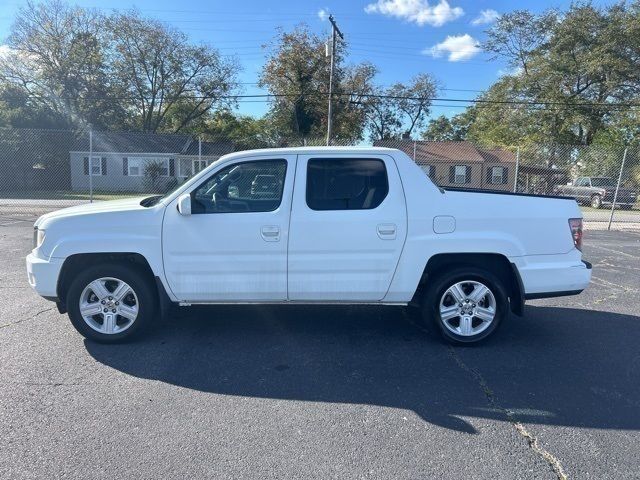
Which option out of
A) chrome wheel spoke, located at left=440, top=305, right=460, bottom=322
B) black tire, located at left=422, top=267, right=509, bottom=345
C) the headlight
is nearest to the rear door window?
black tire, located at left=422, top=267, right=509, bottom=345

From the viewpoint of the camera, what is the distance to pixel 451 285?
15.0 ft

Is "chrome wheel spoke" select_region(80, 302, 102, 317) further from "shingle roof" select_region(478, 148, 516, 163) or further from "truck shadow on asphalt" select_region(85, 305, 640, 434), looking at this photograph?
"shingle roof" select_region(478, 148, 516, 163)

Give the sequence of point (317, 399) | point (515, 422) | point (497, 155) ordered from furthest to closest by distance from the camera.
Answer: point (497, 155), point (317, 399), point (515, 422)

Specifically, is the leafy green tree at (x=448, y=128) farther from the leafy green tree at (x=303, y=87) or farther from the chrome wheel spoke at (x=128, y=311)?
the chrome wheel spoke at (x=128, y=311)

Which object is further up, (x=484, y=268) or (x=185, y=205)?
(x=185, y=205)

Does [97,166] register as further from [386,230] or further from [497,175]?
[386,230]

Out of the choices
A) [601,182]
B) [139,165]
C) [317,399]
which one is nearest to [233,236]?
[317,399]

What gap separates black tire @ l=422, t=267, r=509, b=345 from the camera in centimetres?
457

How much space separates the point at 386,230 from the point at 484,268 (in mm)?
1093

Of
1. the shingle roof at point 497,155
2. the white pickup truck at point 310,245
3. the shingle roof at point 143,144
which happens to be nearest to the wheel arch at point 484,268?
the white pickup truck at point 310,245

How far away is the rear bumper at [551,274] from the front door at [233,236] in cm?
229

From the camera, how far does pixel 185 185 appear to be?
455cm

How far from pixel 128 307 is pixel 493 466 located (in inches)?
134

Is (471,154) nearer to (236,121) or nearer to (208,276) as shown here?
(236,121)
